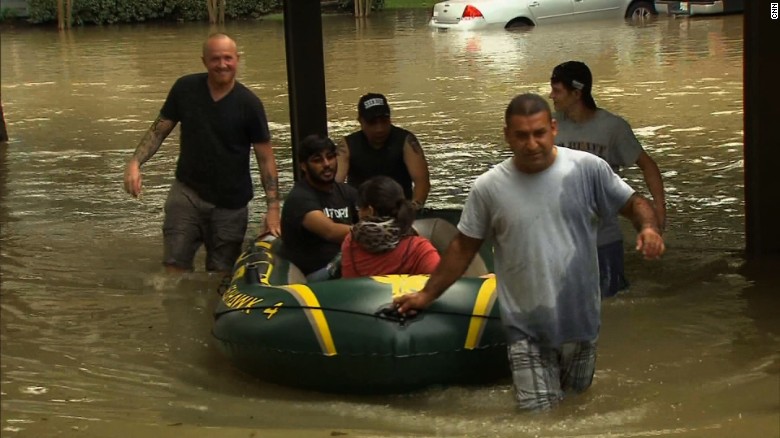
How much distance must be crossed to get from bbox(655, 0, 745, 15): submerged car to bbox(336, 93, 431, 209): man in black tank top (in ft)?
72.2

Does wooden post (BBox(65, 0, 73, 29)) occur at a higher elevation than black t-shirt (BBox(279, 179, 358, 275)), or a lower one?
higher

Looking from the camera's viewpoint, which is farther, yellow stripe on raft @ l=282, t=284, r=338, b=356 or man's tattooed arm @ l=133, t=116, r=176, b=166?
man's tattooed arm @ l=133, t=116, r=176, b=166

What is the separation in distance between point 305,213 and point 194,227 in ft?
4.93

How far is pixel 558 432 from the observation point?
5.78m

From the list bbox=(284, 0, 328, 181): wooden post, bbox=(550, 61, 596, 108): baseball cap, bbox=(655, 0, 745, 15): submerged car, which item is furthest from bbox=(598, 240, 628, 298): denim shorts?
bbox=(655, 0, 745, 15): submerged car

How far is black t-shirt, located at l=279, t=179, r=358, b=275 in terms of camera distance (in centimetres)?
738

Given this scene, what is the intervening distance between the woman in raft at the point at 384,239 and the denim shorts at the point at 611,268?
1364mm

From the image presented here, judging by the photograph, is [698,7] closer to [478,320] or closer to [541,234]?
[478,320]

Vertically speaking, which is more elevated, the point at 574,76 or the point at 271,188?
the point at 574,76

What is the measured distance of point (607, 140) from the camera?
303 inches

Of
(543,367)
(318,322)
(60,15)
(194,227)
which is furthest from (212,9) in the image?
(543,367)

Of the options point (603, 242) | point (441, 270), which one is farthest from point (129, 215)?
point (441, 270)

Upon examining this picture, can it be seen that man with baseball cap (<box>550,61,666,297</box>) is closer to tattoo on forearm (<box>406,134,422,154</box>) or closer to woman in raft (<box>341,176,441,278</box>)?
tattoo on forearm (<box>406,134,422,154</box>)

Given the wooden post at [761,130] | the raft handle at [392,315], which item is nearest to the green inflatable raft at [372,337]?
the raft handle at [392,315]
